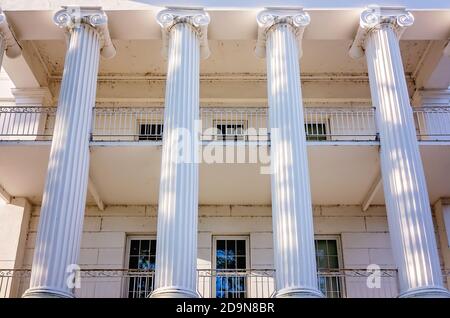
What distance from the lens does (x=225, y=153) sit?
509 inches

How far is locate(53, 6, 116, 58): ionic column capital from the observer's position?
12.9 m

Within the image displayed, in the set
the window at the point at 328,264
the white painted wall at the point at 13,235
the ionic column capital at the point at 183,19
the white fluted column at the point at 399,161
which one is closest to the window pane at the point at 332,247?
the window at the point at 328,264

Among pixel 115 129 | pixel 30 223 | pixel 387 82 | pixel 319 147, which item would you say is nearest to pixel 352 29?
pixel 387 82

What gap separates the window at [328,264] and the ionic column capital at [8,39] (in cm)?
904

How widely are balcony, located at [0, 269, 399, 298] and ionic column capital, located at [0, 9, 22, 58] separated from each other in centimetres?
533

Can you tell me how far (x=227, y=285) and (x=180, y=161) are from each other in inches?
173

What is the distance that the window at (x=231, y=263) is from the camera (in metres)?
14.1

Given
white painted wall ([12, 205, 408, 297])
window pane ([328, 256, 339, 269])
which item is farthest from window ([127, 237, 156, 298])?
window pane ([328, 256, 339, 269])

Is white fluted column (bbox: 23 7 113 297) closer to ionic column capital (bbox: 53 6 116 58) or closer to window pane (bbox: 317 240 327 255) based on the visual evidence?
ionic column capital (bbox: 53 6 116 58)

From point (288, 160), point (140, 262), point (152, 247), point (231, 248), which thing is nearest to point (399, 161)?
point (288, 160)

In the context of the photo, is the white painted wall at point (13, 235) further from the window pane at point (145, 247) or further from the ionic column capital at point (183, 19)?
the ionic column capital at point (183, 19)

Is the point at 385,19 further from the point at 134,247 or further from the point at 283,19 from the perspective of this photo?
the point at 134,247
